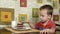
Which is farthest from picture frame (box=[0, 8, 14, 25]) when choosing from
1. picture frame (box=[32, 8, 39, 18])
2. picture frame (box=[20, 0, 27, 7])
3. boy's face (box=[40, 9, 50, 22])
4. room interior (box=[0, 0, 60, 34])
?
boy's face (box=[40, 9, 50, 22])

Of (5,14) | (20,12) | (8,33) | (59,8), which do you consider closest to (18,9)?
(20,12)

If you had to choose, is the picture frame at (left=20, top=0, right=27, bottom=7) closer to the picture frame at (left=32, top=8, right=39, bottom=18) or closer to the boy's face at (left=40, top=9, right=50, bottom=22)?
the picture frame at (left=32, top=8, right=39, bottom=18)

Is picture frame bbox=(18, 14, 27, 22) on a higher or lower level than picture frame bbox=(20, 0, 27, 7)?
lower

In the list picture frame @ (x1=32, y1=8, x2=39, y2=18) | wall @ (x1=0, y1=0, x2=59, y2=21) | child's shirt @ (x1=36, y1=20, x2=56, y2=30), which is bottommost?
child's shirt @ (x1=36, y1=20, x2=56, y2=30)

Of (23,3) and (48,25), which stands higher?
(23,3)

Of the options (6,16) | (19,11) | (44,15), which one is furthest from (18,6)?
(44,15)

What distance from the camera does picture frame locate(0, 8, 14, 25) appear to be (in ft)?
6.36

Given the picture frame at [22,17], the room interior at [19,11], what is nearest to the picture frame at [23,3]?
the room interior at [19,11]

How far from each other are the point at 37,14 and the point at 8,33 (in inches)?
17.1

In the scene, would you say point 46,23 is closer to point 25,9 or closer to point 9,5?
point 25,9

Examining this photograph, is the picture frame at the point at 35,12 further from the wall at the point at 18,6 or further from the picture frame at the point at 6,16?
the picture frame at the point at 6,16

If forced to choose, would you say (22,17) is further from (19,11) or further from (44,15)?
(44,15)

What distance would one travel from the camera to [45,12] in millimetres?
1852

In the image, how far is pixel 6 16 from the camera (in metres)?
1.95
